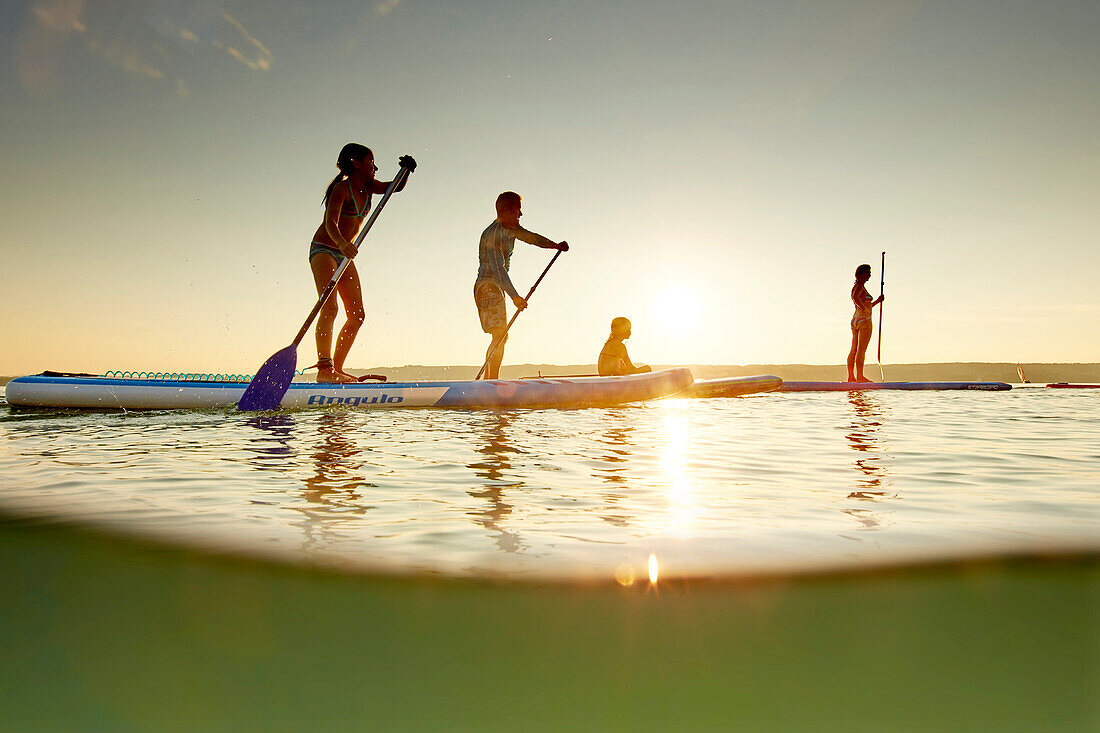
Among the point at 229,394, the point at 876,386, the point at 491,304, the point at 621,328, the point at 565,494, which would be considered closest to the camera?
the point at 565,494

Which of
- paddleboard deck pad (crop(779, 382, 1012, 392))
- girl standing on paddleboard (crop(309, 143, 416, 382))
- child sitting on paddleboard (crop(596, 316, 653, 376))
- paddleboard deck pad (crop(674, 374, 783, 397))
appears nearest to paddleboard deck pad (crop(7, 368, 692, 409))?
girl standing on paddleboard (crop(309, 143, 416, 382))

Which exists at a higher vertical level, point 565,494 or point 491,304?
point 491,304

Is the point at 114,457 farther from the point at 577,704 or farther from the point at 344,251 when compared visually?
the point at 344,251

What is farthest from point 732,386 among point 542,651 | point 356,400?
point 542,651

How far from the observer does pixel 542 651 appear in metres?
1.11

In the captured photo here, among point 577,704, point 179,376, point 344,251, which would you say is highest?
point 344,251

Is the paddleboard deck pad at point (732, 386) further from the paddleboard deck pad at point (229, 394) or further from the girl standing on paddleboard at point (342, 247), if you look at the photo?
the girl standing on paddleboard at point (342, 247)

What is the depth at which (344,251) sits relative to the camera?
659cm

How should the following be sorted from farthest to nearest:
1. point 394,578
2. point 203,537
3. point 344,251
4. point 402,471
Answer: point 344,251
point 402,471
point 203,537
point 394,578

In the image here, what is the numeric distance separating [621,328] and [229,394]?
5.33 metres

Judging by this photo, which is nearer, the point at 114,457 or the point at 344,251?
the point at 114,457

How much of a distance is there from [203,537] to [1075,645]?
1.83 meters

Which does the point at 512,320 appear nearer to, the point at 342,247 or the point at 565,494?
the point at 342,247

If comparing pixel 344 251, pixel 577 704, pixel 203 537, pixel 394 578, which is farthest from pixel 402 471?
pixel 344 251
